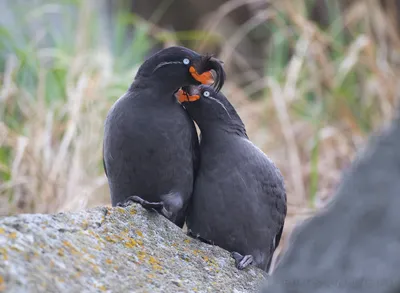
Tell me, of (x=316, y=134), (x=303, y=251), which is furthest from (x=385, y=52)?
(x=303, y=251)

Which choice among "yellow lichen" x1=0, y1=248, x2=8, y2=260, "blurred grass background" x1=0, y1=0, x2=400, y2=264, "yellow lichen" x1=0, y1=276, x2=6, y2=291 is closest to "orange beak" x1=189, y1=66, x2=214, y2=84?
"yellow lichen" x1=0, y1=248, x2=8, y2=260

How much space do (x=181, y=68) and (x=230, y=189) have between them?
59 centimetres

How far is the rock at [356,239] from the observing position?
1.63 meters

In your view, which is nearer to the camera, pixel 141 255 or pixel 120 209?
pixel 141 255

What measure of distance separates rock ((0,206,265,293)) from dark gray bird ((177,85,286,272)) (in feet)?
1.05

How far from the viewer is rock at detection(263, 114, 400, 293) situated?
1635mm

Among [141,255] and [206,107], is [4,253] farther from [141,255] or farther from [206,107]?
[206,107]

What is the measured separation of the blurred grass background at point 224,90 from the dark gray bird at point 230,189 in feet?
5.51

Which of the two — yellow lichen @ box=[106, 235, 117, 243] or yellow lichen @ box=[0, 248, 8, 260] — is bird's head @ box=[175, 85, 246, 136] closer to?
yellow lichen @ box=[106, 235, 117, 243]

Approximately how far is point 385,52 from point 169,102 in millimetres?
4300

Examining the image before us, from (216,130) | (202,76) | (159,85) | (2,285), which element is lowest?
(2,285)

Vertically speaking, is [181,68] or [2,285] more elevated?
[181,68]

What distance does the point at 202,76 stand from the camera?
11.1 ft

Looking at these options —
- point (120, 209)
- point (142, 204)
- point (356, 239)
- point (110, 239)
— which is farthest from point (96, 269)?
point (356, 239)
